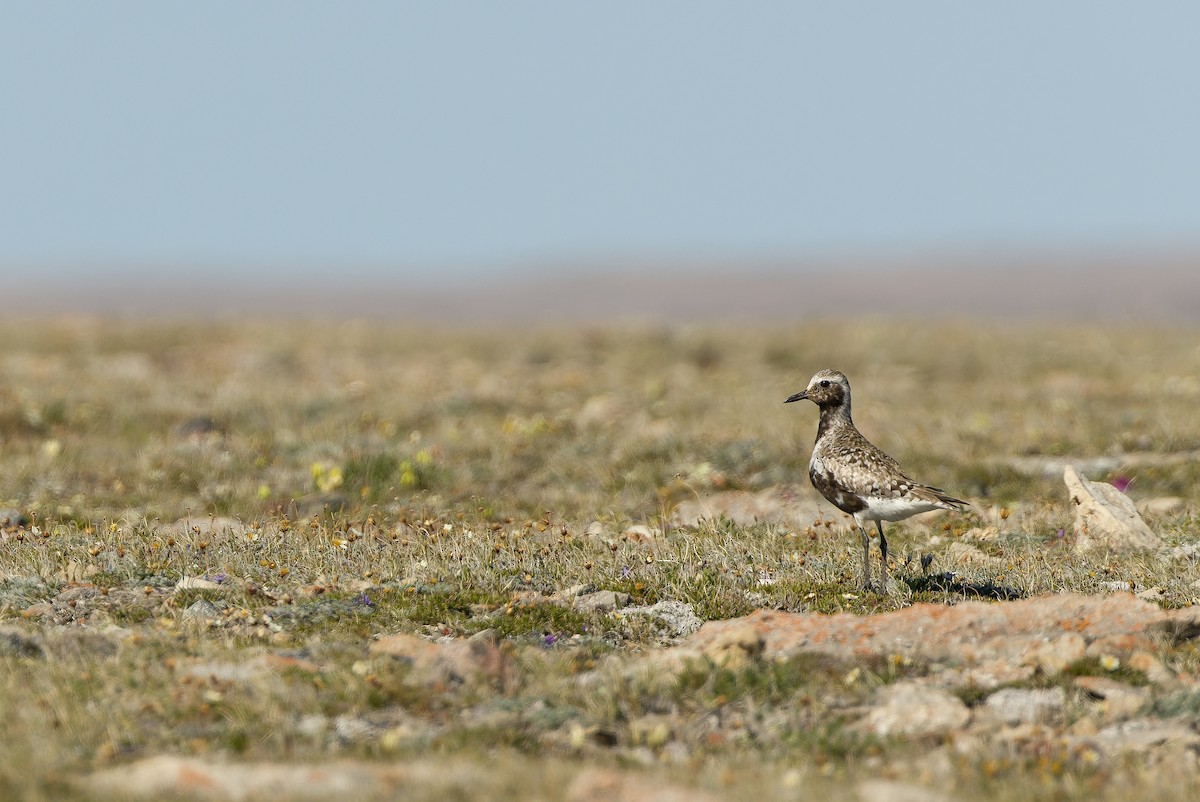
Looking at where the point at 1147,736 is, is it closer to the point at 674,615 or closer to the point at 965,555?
the point at 674,615

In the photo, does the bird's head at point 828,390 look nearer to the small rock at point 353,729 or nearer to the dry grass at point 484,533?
the dry grass at point 484,533

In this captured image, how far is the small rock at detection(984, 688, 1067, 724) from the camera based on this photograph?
6.77m

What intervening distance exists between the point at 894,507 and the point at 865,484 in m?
0.26

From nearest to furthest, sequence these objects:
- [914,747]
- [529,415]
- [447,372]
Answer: [914,747]
[529,415]
[447,372]

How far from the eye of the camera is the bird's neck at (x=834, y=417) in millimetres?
9789

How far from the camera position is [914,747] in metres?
6.42

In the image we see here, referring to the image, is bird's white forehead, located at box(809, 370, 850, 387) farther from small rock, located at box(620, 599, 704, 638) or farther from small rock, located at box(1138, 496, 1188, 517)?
small rock, located at box(1138, 496, 1188, 517)

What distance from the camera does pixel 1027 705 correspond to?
6871mm

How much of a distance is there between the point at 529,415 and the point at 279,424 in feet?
12.1

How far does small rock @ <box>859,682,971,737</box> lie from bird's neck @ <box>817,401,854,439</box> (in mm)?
3134

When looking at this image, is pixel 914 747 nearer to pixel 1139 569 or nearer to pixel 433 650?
pixel 433 650

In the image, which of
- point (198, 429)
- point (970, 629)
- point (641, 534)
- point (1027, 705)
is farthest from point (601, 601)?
point (198, 429)

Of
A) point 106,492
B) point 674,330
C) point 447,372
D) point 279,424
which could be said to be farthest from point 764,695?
point 674,330

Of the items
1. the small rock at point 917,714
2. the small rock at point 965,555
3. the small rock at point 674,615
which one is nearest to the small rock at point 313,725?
the small rock at point 674,615
